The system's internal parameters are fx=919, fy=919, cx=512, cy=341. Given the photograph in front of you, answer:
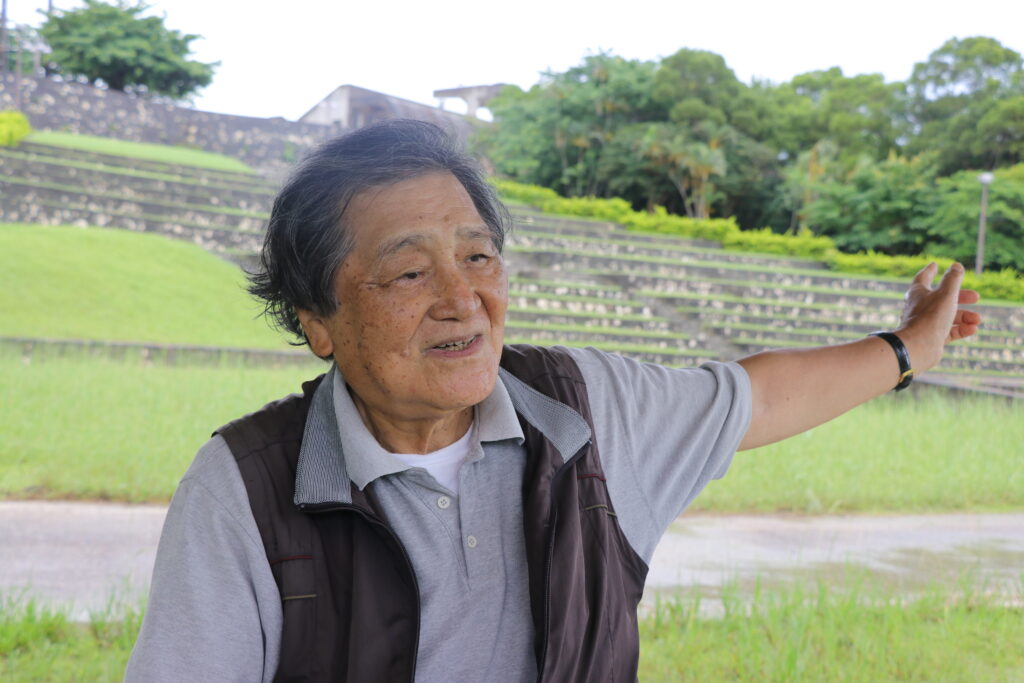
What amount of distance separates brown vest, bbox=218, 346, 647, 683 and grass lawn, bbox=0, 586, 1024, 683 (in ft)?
3.34

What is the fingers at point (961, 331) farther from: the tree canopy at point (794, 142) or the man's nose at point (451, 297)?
the tree canopy at point (794, 142)

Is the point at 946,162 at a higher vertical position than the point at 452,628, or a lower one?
higher

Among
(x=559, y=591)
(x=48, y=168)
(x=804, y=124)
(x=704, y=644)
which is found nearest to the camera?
(x=559, y=591)

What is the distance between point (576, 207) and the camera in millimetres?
6004

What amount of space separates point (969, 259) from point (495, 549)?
213 centimetres

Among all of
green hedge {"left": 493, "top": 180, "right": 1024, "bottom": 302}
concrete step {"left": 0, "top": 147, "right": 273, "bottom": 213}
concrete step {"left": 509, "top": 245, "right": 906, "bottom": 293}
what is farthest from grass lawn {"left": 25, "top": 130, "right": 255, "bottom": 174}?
green hedge {"left": 493, "top": 180, "right": 1024, "bottom": 302}

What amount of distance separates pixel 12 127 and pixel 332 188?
750 cm

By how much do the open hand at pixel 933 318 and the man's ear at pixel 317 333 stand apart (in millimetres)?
724

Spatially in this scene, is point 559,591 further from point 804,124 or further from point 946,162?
point 804,124

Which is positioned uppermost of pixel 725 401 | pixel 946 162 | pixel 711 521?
pixel 946 162

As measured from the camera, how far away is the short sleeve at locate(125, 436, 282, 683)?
769 millimetres

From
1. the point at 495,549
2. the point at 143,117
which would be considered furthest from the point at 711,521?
the point at 143,117

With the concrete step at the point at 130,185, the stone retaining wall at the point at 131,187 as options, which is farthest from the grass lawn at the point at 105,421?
the concrete step at the point at 130,185

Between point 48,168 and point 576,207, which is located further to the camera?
point 48,168
